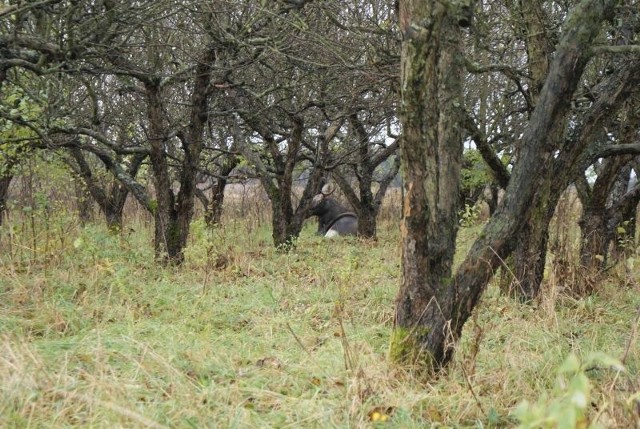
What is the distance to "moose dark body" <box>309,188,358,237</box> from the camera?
15.1 metres

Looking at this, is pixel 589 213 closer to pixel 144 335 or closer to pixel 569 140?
pixel 569 140

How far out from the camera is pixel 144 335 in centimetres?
497

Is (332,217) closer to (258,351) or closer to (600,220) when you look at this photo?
(600,220)

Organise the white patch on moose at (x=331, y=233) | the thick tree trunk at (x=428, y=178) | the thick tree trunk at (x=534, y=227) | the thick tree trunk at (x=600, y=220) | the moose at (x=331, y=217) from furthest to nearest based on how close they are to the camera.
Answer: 1. the moose at (x=331, y=217)
2. the white patch on moose at (x=331, y=233)
3. the thick tree trunk at (x=600, y=220)
4. the thick tree trunk at (x=534, y=227)
5. the thick tree trunk at (x=428, y=178)

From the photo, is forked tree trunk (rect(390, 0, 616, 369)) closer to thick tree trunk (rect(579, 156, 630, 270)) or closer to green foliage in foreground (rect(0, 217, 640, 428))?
green foliage in foreground (rect(0, 217, 640, 428))

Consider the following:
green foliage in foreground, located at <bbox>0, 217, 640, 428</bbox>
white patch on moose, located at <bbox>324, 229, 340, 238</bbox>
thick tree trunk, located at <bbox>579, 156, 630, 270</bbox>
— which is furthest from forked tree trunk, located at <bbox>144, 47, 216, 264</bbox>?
white patch on moose, located at <bbox>324, 229, 340, 238</bbox>

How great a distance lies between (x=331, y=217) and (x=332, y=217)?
30 millimetres

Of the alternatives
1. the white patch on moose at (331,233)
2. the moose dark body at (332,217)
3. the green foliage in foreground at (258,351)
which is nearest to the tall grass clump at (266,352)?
the green foliage in foreground at (258,351)

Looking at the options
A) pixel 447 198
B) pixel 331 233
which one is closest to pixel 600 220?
pixel 447 198

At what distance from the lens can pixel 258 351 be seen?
4645mm

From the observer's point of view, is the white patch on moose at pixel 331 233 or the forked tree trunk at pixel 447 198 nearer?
the forked tree trunk at pixel 447 198

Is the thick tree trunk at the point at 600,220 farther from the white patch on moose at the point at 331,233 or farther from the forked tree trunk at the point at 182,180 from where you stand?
the white patch on moose at the point at 331,233

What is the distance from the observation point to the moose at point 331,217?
1507 centimetres

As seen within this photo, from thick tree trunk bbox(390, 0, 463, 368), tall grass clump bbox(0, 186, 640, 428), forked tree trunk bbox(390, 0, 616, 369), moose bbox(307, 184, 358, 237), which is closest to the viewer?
tall grass clump bbox(0, 186, 640, 428)
